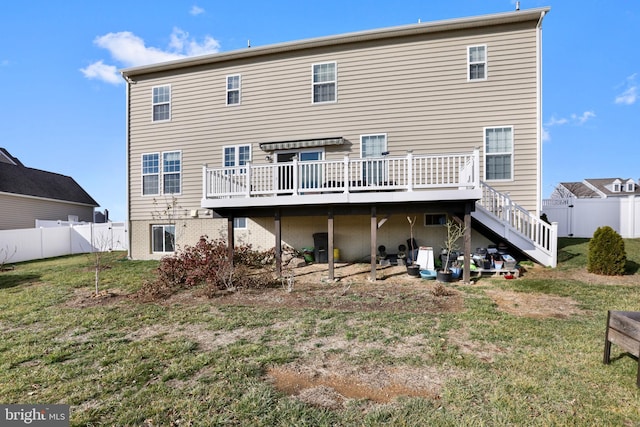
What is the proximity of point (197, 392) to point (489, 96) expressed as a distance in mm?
10624

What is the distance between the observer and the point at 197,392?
8.87 ft

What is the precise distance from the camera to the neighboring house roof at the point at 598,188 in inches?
1101

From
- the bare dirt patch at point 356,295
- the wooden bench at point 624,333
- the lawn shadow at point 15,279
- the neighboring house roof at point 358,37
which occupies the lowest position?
the lawn shadow at point 15,279

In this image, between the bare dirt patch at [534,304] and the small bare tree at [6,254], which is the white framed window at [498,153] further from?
the small bare tree at [6,254]

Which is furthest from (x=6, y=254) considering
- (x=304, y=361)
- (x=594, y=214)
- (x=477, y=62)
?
(x=594, y=214)

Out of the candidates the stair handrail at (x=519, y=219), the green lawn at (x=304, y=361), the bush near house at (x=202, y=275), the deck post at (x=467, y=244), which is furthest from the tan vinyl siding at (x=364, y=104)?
the green lawn at (x=304, y=361)

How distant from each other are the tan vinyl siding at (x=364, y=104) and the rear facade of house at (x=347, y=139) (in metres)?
0.04

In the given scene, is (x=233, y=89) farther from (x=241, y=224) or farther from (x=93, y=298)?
(x=93, y=298)

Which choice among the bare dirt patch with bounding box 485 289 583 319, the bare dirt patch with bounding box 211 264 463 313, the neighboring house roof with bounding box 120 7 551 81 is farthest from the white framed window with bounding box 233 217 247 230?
the bare dirt patch with bounding box 485 289 583 319

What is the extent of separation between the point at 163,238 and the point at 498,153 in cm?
1269

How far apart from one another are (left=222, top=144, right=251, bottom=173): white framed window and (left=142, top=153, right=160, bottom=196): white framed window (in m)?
3.07

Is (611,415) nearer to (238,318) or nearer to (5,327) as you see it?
(238,318)

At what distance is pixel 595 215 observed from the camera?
42.8 feet

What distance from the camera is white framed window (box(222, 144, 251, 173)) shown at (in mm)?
10719
